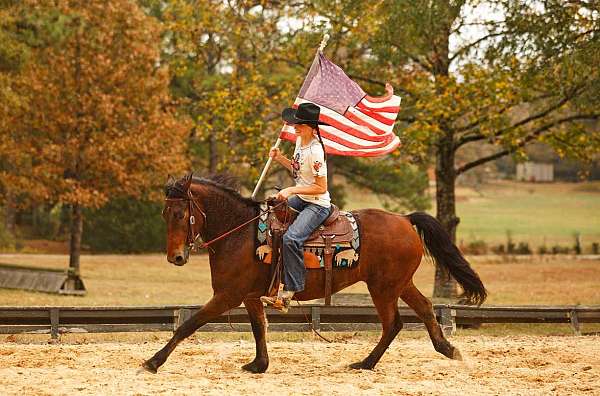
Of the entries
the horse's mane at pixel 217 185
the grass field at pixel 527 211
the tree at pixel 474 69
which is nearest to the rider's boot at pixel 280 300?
the horse's mane at pixel 217 185

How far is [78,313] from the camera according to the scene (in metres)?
12.2

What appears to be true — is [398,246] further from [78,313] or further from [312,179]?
[78,313]

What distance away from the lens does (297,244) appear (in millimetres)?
9570

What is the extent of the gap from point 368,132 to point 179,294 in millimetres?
13902

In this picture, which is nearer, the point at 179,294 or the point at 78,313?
the point at 78,313

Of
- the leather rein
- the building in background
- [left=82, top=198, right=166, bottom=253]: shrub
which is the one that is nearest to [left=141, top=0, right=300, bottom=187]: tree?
the leather rein

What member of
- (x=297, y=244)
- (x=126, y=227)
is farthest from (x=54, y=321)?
(x=126, y=227)

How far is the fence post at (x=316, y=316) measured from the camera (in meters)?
12.7

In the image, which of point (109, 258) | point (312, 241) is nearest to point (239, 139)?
point (109, 258)

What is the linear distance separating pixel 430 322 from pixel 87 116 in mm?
16890

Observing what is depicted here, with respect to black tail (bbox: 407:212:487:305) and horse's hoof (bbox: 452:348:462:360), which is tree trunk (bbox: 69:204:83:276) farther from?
horse's hoof (bbox: 452:348:462:360)

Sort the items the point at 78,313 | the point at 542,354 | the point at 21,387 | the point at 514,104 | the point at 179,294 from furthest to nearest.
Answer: the point at 179,294 → the point at 514,104 → the point at 78,313 → the point at 542,354 → the point at 21,387

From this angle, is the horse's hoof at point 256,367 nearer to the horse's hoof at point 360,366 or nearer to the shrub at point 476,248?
the horse's hoof at point 360,366

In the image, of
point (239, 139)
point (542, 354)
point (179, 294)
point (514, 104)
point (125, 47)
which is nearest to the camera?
point (542, 354)
